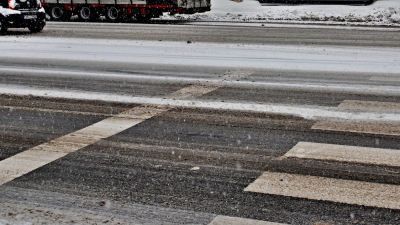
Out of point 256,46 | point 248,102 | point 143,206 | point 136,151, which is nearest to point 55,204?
point 143,206

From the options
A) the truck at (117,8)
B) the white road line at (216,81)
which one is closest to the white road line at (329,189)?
the white road line at (216,81)

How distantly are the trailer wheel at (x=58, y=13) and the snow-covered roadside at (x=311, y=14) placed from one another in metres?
5.43

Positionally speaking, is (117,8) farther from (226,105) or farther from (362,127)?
(362,127)

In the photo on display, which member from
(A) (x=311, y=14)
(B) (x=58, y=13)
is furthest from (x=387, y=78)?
(B) (x=58, y=13)

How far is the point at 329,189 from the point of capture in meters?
4.39

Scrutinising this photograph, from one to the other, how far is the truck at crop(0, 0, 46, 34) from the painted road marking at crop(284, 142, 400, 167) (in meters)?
14.9

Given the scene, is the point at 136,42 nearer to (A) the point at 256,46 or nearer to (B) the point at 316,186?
(A) the point at 256,46

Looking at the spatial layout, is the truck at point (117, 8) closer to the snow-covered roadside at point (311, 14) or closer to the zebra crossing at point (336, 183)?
the snow-covered roadside at point (311, 14)

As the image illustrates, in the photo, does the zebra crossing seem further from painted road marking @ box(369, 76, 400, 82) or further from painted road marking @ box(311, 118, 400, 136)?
painted road marking @ box(369, 76, 400, 82)

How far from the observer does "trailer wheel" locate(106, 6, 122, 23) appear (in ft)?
84.0

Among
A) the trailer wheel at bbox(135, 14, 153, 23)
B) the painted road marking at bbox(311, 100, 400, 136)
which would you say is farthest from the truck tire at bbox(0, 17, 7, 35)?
the painted road marking at bbox(311, 100, 400, 136)

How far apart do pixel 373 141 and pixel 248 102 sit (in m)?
2.31

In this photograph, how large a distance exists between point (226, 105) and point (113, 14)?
19.4 m

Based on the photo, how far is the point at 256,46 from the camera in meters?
14.7
